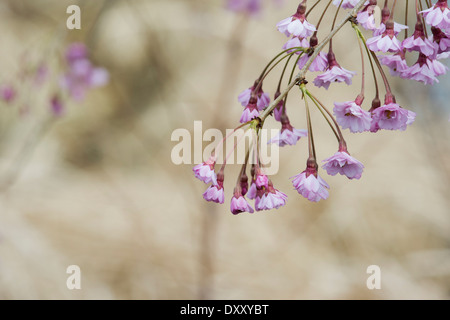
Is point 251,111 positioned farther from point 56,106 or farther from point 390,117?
point 56,106

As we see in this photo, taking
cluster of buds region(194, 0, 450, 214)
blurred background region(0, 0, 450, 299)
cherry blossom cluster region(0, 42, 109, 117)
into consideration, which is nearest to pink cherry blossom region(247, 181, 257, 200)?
cluster of buds region(194, 0, 450, 214)

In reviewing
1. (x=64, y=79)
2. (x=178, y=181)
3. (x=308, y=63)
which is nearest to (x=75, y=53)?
(x=64, y=79)

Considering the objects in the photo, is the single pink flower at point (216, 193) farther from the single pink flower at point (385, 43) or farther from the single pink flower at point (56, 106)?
the single pink flower at point (56, 106)

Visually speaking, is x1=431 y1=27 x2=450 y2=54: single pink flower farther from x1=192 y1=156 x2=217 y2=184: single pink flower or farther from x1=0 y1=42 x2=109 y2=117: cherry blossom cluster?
x1=0 y1=42 x2=109 y2=117: cherry blossom cluster

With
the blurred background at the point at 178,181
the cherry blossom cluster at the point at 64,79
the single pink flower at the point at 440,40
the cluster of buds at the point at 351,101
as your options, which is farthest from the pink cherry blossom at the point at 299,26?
Result: the cherry blossom cluster at the point at 64,79

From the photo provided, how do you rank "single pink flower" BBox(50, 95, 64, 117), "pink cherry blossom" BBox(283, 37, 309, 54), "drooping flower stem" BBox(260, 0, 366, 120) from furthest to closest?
"single pink flower" BBox(50, 95, 64, 117)
"pink cherry blossom" BBox(283, 37, 309, 54)
"drooping flower stem" BBox(260, 0, 366, 120)
